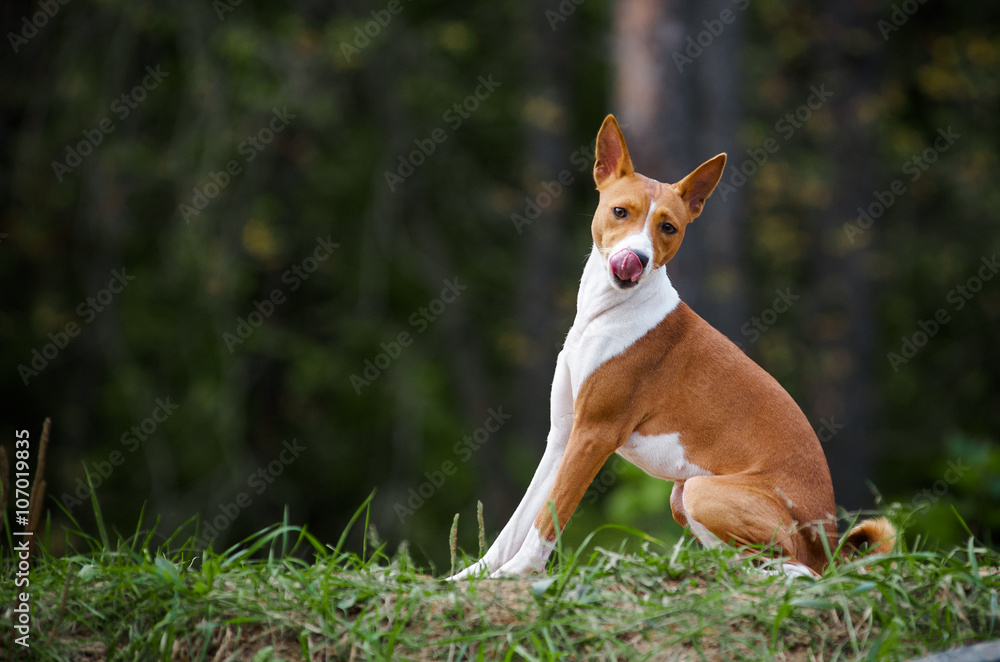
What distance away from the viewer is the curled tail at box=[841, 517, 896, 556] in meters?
3.88

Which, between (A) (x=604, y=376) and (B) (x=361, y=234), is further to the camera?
(B) (x=361, y=234)

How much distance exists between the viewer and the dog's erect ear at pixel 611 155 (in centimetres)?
401

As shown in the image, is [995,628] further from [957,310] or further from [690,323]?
[957,310]

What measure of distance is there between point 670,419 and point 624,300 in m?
0.54

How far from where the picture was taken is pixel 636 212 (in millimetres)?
3766

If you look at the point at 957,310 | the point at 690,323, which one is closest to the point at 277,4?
the point at 690,323

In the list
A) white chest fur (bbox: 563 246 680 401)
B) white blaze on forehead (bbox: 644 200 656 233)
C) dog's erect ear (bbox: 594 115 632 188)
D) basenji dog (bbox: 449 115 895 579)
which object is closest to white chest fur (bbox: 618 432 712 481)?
basenji dog (bbox: 449 115 895 579)

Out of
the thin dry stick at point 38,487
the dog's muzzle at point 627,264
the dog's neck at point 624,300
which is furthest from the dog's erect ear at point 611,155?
the thin dry stick at point 38,487

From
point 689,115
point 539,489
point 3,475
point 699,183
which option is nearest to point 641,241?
point 699,183

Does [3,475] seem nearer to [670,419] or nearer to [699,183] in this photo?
[670,419]

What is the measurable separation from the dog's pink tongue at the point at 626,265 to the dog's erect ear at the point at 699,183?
1.64ft

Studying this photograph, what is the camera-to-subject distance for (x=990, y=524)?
19.9ft

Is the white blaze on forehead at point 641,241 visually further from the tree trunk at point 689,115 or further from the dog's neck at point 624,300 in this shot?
the tree trunk at point 689,115

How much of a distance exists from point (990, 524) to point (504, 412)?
8991 millimetres
